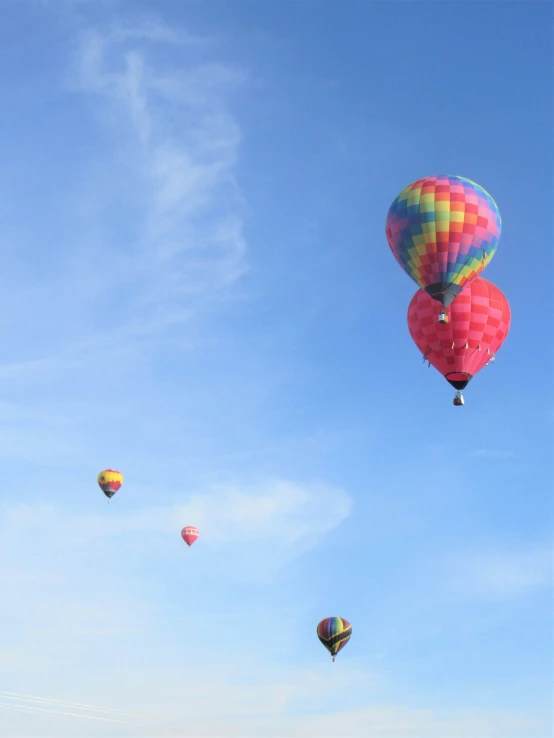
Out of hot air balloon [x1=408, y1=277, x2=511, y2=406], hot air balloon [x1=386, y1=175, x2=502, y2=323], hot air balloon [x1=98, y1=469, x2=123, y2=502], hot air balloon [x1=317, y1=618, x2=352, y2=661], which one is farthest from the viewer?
hot air balloon [x1=98, y1=469, x2=123, y2=502]

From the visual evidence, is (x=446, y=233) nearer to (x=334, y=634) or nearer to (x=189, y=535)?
(x=334, y=634)

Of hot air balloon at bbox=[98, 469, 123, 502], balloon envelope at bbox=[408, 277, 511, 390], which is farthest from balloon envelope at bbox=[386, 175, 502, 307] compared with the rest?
hot air balloon at bbox=[98, 469, 123, 502]

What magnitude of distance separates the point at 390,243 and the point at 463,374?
906 centimetres

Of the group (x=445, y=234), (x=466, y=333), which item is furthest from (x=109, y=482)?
(x=445, y=234)

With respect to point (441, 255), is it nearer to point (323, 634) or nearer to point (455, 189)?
point (455, 189)

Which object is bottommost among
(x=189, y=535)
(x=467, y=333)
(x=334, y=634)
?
(x=334, y=634)

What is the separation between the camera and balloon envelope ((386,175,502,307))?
5181 cm

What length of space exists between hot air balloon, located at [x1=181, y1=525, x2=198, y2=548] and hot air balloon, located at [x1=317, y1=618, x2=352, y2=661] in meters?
20.2

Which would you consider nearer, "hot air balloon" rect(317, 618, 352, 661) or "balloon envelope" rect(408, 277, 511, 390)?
"balloon envelope" rect(408, 277, 511, 390)

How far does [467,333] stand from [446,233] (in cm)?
711

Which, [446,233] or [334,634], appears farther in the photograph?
[334,634]

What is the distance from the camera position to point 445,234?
51.7 metres

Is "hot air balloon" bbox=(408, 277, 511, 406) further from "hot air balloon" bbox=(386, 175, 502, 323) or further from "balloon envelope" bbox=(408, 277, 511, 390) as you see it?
"hot air balloon" bbox=(386, 175, 502, 323)

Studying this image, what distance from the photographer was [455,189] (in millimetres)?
52438
